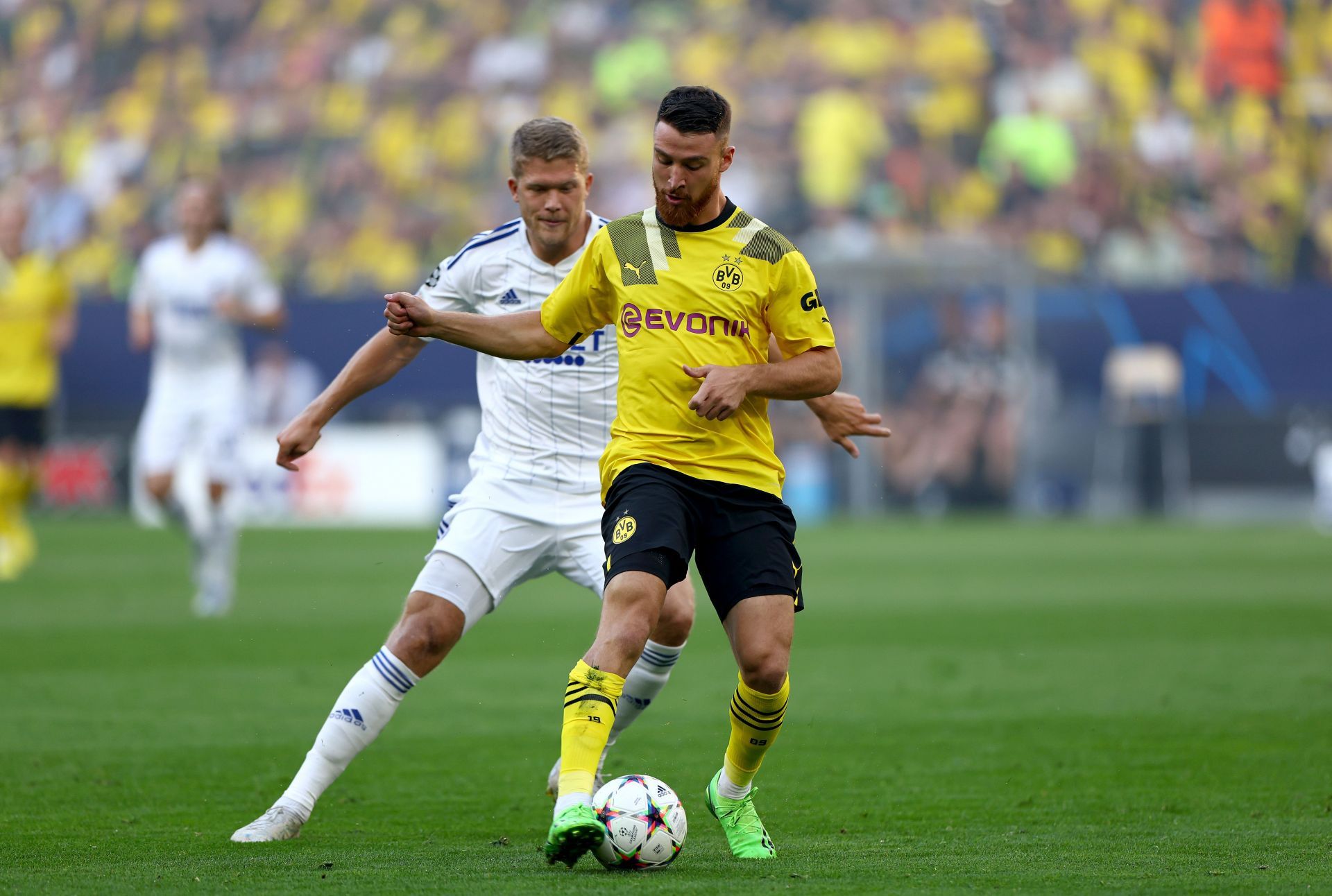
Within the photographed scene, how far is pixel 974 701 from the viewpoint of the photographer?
8.15 meters

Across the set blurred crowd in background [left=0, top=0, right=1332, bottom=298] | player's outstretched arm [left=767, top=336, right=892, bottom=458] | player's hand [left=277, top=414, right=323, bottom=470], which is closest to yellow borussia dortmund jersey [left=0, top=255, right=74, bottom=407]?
player's hand [left=277, top=414, right=323, bottom=470]

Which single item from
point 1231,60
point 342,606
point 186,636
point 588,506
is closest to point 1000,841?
point 588,506

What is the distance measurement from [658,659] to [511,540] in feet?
2.01

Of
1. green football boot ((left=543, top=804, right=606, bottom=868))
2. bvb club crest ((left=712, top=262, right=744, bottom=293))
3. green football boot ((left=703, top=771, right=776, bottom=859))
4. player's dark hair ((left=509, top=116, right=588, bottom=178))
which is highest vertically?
player's dark hair ((left=509, top=116, right=588, bottom=178))

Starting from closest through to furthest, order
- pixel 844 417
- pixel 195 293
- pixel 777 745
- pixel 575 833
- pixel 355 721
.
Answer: pixel 575 833, pixel 355 721, pixel 844 417, pixel 777 745, pixel 195 293

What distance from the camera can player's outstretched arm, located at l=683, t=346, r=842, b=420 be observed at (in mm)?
4574

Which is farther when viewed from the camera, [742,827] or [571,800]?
[742,827]

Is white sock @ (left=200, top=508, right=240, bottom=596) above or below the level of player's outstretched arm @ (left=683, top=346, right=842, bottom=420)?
below

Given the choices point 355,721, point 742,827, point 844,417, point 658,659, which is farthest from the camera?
point 658,659

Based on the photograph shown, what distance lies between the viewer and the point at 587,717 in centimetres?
447

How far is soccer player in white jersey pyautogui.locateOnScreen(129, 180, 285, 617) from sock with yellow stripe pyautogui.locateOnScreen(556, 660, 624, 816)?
25.3 feet

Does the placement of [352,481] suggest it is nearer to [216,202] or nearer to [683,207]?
[216,202]

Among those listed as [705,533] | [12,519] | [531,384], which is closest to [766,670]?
[705,533]

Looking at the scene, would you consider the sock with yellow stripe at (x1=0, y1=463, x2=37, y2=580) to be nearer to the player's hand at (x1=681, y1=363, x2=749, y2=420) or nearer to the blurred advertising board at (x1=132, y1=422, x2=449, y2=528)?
the blurred advertising board at (x1=132, y1=422, x2=449, y2=528)
